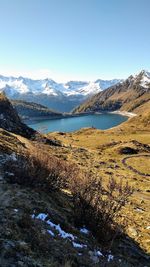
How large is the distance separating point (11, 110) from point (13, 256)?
3674 inches

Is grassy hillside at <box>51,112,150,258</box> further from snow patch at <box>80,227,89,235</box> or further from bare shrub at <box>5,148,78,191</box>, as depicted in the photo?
bare shrub at <box>5,148,78,191</box>

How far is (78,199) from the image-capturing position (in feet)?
51.5

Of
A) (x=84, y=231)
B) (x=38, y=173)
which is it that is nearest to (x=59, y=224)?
(x=84, y=231)

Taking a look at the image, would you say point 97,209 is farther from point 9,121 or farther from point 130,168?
point 9,121

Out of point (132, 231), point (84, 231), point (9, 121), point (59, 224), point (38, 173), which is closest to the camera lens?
point (59, 224)

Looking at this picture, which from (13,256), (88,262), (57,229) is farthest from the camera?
(57,229)

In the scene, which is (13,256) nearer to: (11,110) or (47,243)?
(47,243)

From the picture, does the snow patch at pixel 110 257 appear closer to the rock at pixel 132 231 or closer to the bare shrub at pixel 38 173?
the bare shrub at pixel 38 173

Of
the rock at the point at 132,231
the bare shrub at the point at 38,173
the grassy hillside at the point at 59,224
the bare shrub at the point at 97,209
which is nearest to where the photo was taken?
the grassy hillside at the point at 59,224

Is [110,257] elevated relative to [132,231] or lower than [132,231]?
elevated

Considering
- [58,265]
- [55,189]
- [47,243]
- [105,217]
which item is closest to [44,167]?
[55,189]

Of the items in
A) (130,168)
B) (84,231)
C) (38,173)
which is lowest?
(130,168)

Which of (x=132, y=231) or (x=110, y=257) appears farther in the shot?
(x=132, y=231)

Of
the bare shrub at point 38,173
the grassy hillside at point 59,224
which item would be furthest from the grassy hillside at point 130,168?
the bare shrub at point 38,173
